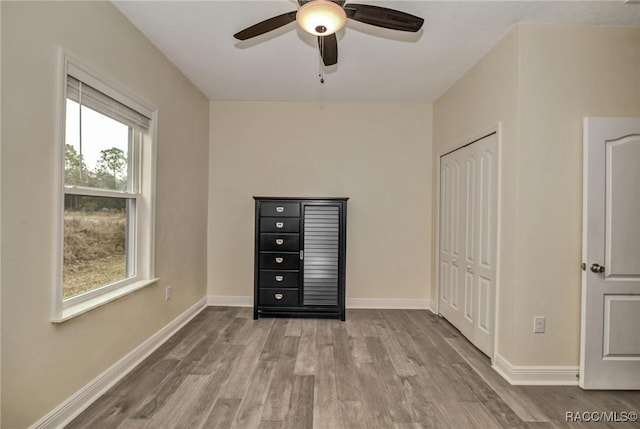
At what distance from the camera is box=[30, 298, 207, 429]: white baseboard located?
1.85 m

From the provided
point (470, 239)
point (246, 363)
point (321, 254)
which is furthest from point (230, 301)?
point (470, 239)

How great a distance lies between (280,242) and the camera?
151 inches

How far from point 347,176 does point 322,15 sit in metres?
2.67

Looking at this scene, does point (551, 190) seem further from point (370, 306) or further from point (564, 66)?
point (370, 306)

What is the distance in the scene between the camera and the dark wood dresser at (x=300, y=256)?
3830 mm

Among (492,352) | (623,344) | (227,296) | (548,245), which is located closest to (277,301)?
(227,296)

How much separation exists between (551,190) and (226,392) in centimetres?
267

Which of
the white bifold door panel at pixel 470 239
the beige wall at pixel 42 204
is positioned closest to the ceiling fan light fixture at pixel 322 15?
the beige wall at pixel 42 204

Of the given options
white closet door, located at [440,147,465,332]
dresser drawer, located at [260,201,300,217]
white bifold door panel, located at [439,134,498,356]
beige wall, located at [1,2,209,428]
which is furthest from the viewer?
dresser drawer, located at [260,201,300,217]

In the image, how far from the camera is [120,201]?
2.64 meters

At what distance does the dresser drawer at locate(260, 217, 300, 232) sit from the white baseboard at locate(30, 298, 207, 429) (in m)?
1.33

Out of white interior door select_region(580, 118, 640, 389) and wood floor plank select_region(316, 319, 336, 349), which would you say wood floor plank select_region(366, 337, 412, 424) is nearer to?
wood floor plank select_region(316, 319, 336, 349)

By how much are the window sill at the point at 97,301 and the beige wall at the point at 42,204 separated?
2.0 inches

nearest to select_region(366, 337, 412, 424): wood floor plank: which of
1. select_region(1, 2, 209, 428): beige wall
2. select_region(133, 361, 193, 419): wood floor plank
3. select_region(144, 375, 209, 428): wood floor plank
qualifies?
select_region(144, 375, 209, 428): wood floor plank
